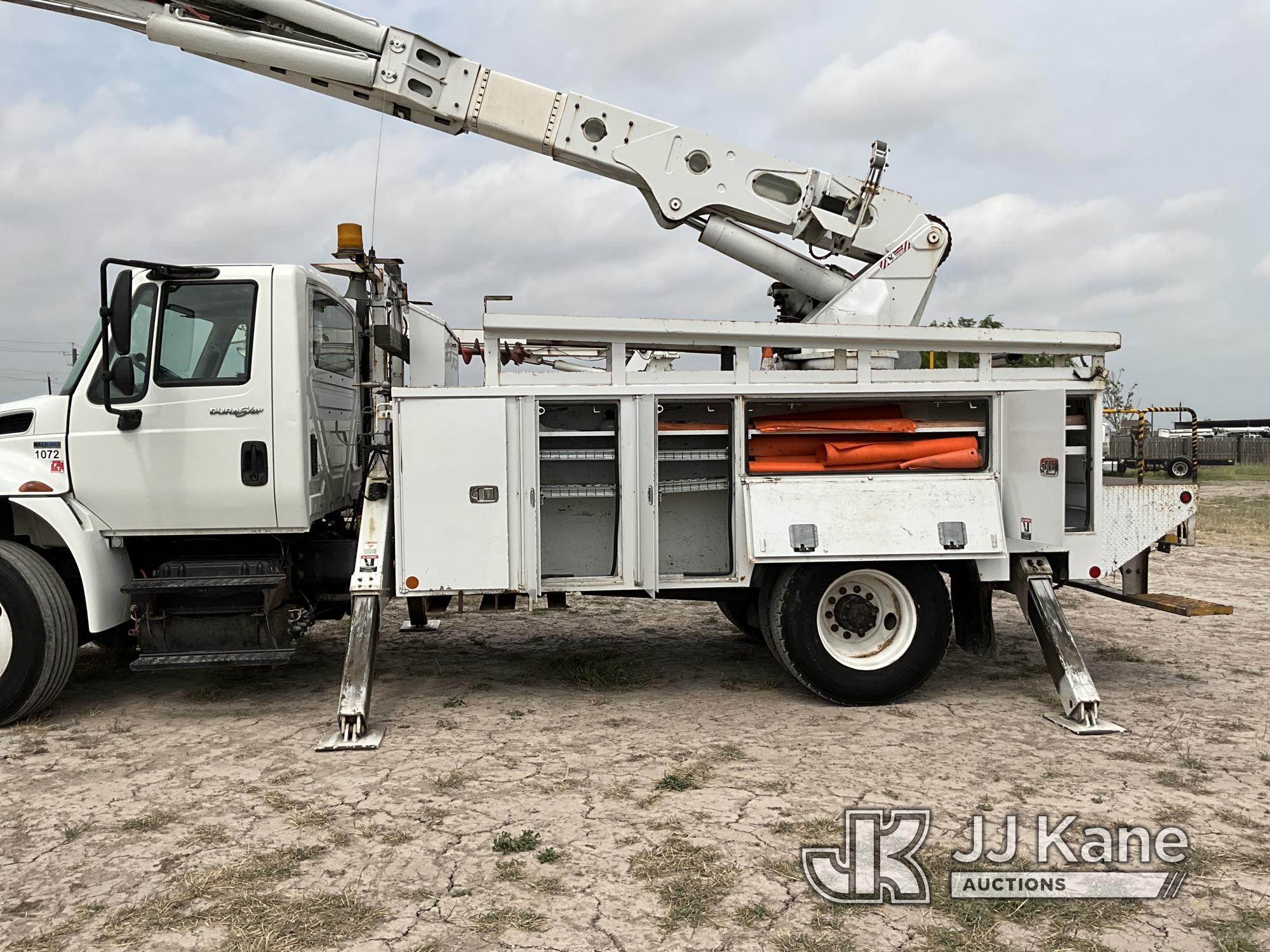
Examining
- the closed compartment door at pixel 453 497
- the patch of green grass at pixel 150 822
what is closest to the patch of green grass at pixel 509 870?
the patch of green grass at pixel 150 822

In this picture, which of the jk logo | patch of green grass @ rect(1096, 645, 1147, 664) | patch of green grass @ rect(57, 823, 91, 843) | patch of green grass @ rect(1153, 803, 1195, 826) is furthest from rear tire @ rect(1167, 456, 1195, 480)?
patch of green grass @ rect(57, 823, 91, 843)

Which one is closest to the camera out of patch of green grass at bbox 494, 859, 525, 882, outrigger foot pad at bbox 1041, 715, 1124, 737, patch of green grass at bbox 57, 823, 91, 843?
patch of green grass at bbox 494, 859, 525, 882

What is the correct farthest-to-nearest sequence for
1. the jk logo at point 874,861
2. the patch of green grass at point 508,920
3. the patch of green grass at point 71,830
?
1. the patch of green grass at point 71,830
2. the jk logo at point 874,861
3. the patch of green grass at point 508,920

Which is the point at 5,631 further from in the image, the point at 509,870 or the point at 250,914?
the point at 509,870

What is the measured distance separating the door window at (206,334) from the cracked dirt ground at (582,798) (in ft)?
6.79

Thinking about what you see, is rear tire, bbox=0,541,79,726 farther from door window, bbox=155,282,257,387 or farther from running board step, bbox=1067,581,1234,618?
running board step, bbox=1067,581,1234,618

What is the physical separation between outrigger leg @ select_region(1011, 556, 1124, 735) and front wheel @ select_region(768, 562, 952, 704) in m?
0.52

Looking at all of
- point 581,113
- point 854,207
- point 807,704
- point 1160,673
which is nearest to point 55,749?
point 807,704

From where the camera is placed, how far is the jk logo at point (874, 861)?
11.7 ft

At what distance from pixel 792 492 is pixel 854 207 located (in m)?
2.40

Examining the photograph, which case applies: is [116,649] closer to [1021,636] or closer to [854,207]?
[854,207]

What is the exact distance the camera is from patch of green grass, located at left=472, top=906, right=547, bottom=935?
331cm

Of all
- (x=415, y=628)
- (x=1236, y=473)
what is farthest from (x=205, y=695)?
(x=1236, y=473)

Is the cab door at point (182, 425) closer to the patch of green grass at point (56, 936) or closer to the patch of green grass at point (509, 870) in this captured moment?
the patch of green grass at point (56, 936)
